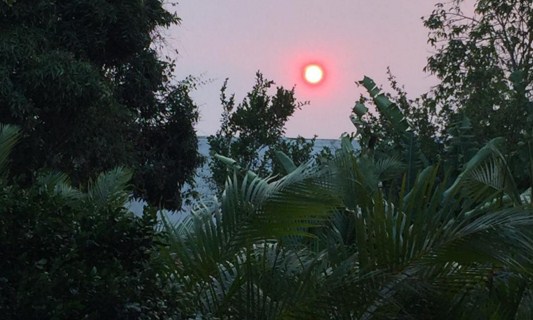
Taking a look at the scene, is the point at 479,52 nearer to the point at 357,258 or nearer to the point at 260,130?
the point at 260,130

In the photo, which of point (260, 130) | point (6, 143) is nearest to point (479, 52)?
point (260, 130)

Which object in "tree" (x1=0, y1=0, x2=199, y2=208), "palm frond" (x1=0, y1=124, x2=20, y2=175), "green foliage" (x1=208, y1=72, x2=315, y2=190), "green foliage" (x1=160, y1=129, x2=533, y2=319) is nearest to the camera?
"green foliage" (x1=160, y1=129, x2=533, y2=319)

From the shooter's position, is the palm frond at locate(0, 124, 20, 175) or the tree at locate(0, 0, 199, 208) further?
the tree at locate(0, 0, 199, 208)

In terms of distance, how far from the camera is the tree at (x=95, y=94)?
16.0m

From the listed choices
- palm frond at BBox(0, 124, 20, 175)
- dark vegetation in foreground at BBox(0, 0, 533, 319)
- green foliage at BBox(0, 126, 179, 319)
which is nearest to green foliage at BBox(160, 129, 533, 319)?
dark vegetation in foreground at BBox(0, 0, 533, 319)

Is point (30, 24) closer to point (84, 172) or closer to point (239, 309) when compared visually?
point (84, 172)

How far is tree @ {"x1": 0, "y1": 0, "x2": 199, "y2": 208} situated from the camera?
16.0 meters

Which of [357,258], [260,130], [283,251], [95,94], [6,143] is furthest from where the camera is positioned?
[260,130]

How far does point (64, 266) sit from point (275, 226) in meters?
1.45

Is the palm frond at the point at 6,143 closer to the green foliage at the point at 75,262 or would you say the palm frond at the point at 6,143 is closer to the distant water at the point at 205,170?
the green foliage at the point at 75,262

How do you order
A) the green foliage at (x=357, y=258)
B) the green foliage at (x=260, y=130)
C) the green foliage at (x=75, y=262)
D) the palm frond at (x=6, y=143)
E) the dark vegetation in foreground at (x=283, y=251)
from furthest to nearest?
1. the green foliage at (x=260, y=130)
2. the palm frond at (x=6, y=143)
3. the green foliage at (x=357, y=258)
4. the dark vegetation in foreground at (x=283, y=251)
5. the green foliage at (x=75, y=262)

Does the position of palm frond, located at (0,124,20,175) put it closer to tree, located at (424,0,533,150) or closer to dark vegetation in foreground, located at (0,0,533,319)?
dark vegetation in foreground, located at (0,0,533,319)

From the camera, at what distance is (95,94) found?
53.5 feet

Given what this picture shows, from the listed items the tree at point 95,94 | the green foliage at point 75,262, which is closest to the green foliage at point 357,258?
the green foliage at point 75,262
